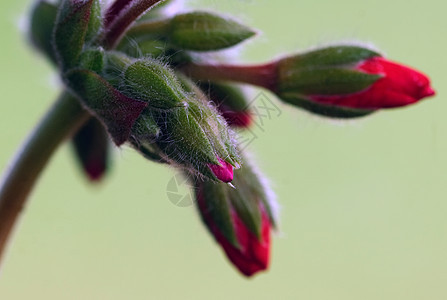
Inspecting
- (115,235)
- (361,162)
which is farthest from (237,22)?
(361,162)

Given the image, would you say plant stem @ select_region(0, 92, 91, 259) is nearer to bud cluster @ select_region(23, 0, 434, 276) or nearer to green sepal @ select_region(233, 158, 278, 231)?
bud cluster @ select_region(23, 0, 434, 276)

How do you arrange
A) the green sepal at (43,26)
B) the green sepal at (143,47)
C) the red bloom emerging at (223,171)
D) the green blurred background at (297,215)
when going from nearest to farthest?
the red bloom emerging at (223,171) < the green sepal at (143,47) < the green sepal at (43,26) < the green blurred background at (297,215)

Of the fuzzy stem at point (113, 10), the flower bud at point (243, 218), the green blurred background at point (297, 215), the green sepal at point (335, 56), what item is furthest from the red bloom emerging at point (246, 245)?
the green blurred background at point (297, 215)

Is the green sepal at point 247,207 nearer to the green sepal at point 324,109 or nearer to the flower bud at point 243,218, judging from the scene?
the flower bud at point 243,218

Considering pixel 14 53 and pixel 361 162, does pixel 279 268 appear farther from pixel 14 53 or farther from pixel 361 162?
pixel 14 53

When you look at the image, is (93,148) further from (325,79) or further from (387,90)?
(387,90)

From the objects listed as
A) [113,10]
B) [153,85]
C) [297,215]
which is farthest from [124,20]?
[297,215]

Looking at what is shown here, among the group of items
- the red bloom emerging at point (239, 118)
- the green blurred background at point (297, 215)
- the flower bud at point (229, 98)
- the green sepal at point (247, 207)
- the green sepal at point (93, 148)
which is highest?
the flower bud at point (229, 98)
